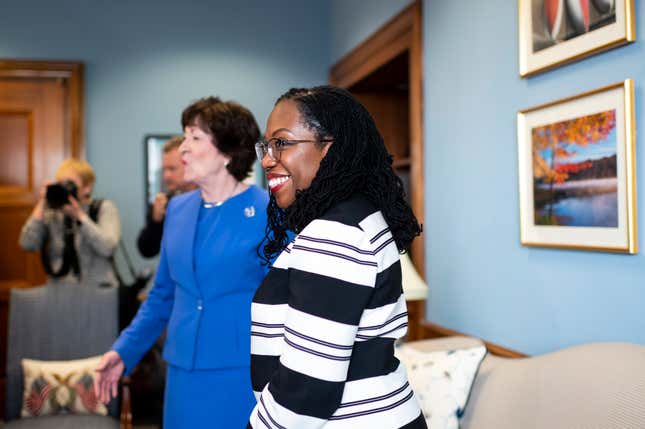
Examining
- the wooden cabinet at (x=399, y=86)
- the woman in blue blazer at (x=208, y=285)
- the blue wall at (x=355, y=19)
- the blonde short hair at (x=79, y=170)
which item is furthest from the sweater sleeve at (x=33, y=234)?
the blue wall at (x=355, y=19)

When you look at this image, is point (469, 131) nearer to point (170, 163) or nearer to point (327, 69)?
point (170, 163)

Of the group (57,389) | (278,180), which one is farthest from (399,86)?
(278,180)

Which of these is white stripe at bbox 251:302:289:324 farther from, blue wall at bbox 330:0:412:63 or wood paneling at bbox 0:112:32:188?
wood paneling at bbox 0:112:32:188

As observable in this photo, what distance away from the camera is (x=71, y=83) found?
14.5ft

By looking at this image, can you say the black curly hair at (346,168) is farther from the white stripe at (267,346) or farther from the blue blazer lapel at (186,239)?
the blue blazer lapel at (186,239)

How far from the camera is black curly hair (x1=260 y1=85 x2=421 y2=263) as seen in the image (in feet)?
3.57

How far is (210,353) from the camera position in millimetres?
1696

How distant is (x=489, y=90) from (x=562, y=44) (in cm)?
48

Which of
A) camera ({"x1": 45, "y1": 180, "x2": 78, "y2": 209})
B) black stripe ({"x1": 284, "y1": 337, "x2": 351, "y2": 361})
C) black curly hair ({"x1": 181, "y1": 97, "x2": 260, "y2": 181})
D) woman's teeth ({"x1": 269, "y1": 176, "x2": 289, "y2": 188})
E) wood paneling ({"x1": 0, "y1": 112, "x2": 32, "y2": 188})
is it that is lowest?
black stripe ({"x1": 284, "y1": 337, "x2": 351, "y2": 361})

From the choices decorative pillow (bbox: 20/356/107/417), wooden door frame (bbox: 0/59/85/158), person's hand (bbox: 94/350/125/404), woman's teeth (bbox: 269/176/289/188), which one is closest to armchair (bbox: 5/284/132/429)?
decorative pillow (bbox: 20/356/107/417)

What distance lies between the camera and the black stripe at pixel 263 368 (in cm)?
111

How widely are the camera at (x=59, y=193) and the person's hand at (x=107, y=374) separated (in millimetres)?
1680

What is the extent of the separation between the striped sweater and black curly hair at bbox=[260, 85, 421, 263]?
0.11 feet

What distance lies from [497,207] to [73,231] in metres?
2.12
